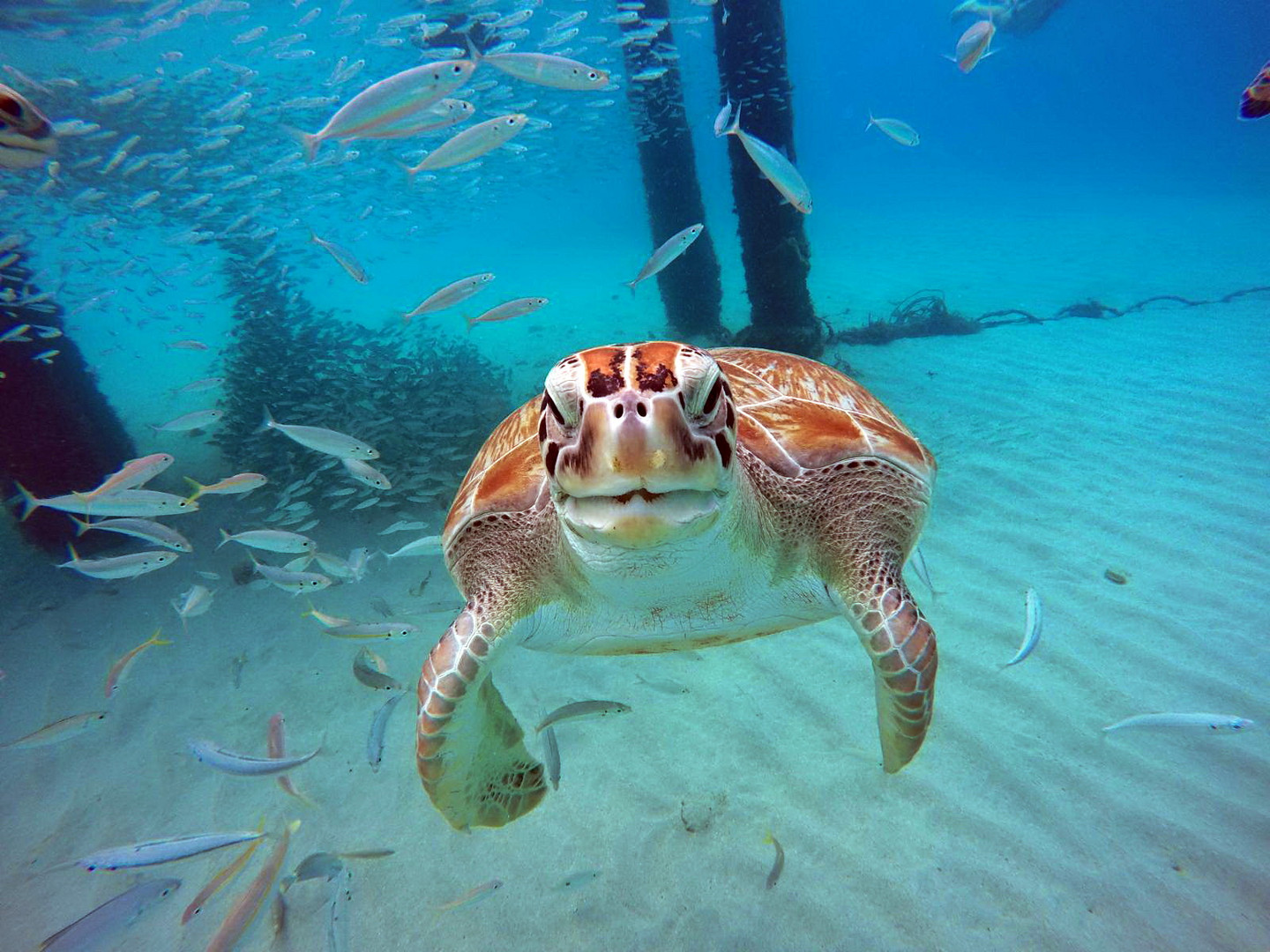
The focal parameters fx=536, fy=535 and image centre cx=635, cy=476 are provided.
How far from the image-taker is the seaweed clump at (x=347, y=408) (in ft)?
17.8

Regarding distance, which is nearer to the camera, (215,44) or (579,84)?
(579,84)

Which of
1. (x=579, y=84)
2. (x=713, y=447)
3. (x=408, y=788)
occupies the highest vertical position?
(x=579, y=84)

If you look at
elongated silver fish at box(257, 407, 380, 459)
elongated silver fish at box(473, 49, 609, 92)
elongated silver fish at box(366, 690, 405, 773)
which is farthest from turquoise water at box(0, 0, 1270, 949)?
elongated silver fish at box(473, 49, 609, 92)

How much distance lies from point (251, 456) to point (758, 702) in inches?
247

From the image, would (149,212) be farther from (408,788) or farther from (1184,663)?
(1184,663)

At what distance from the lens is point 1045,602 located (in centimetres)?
326

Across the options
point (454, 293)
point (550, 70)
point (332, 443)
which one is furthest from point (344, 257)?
point (550, 70)

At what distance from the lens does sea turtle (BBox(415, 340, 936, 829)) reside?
1.12 meters

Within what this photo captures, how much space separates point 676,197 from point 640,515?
29.5ft

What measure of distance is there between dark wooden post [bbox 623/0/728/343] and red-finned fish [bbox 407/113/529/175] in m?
5.11

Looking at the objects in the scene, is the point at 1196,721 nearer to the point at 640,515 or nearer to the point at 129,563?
the point at 640,515

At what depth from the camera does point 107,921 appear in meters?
1.98

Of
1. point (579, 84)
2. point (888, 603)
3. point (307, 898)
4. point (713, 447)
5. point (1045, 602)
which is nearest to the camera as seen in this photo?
point (713, 447)

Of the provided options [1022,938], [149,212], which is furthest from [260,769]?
[149,212]
